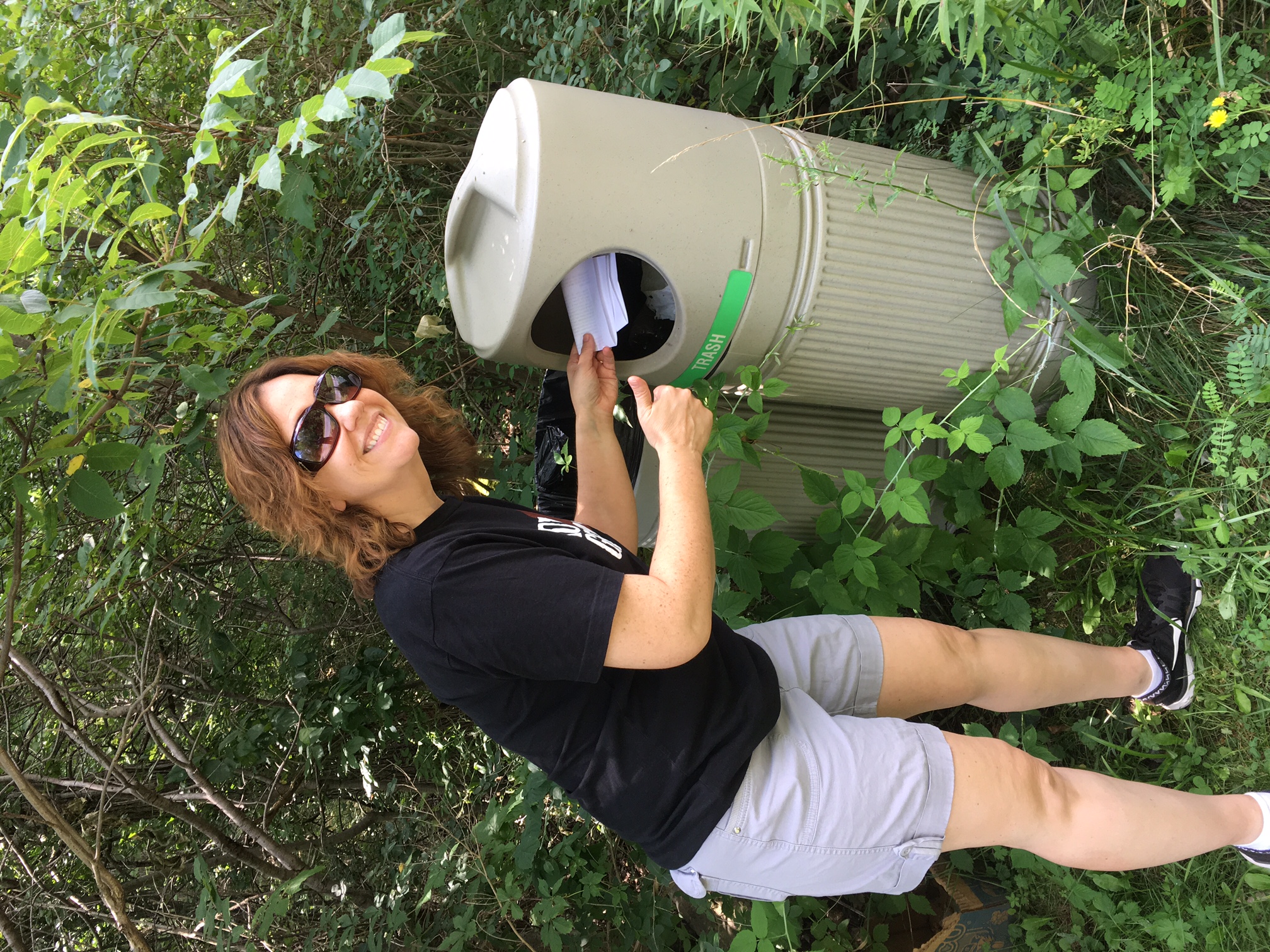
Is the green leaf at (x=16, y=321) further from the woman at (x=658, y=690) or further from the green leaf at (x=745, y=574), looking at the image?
the green leaf at (x=745, y=574)

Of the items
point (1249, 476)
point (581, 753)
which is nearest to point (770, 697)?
point (581, 753)

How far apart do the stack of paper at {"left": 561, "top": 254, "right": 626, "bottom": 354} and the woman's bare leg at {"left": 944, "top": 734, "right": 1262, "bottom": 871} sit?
3.73 ft

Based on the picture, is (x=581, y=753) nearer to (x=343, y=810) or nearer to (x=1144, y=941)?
(x=1144, y=941)

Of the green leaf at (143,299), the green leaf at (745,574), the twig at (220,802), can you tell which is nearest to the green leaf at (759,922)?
the green leaf at (745,574)

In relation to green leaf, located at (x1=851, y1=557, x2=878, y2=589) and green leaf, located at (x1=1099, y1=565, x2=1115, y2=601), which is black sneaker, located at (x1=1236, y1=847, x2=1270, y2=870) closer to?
green leaf, located at (x1=1099, y1=565, x2=1115, y2=601)

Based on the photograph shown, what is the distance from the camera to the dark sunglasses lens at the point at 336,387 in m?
1.52

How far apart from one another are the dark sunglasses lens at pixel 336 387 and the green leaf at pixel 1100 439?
164 centimetres

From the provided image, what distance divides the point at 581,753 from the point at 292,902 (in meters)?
2.37

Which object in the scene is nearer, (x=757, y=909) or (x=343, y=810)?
(x=757, y=909)

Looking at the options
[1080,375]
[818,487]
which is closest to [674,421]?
[818,487]

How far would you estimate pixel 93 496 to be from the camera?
5.51 feet

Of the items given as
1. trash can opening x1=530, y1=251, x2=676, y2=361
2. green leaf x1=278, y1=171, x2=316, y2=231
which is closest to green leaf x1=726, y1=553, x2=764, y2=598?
trash can opening x1=530, y1=251, x2=676, y2=361

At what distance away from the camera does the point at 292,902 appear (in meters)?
3.17

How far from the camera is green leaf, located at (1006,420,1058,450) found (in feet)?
6.33
